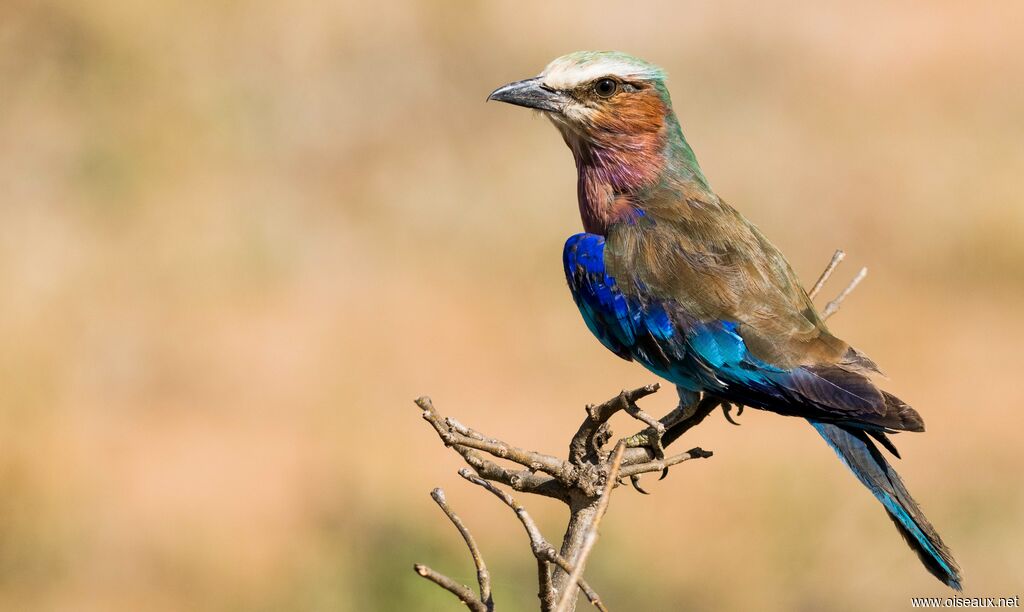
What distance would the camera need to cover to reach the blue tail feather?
384cm

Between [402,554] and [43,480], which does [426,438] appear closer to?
[402,554]

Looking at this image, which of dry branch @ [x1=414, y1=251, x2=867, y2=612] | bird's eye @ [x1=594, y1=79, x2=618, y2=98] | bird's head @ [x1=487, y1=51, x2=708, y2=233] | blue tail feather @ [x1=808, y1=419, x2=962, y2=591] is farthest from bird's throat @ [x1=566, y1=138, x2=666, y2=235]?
dry branch @ [x1=414, y1=251, x2=867, y2=612]

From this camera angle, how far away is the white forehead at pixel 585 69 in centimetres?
454

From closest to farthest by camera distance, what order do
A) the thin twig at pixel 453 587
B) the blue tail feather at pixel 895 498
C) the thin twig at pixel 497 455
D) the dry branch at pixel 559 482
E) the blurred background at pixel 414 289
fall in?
the thin twig at pixel 453 587
the dry branch at pixel 559 482
the thin twig at pixel 497 455
the blue tail feather at pixel 895 498
the blurred background at pixel 414 289

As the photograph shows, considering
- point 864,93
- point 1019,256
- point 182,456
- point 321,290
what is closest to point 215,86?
point 321,290

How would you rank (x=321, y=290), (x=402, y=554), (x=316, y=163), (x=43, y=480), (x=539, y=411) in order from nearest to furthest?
(x=402, y=554) → (x=43, y=480) → (x=539, y=411) → (x=321, y=290) → (x=316, y=163)

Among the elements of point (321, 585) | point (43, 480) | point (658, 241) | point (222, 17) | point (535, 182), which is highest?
point (222, 17)

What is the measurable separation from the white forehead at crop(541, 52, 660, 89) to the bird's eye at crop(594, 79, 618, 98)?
0.03 meters

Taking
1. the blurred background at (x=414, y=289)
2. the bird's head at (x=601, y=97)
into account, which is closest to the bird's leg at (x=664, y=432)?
the bird's head at (x=601, y=97)

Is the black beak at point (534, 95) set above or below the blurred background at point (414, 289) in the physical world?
above

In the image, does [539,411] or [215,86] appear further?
[215,86]

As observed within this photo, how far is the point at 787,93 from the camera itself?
1157cm

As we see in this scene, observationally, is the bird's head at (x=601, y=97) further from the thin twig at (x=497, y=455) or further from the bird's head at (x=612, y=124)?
the thin twig at (x=497, y=455)

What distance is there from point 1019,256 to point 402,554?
6273 mm
